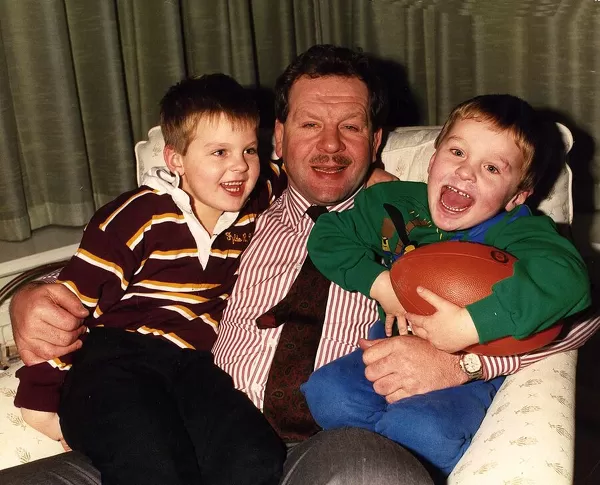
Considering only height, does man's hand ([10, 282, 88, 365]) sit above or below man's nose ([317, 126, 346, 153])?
below

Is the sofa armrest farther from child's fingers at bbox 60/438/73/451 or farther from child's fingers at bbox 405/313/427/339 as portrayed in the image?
child's fingers at bbox 60/438/73/451

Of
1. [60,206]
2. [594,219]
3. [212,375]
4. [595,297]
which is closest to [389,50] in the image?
[594,219]

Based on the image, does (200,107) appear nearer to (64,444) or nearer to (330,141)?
(330,141)

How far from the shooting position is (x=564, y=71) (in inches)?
109

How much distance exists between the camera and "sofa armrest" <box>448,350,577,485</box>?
124 centimetres

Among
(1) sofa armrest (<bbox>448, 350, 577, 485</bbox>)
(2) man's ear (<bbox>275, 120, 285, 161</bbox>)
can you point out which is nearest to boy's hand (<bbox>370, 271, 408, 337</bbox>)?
(1) sofa armrest (<bbox>448, 350, 577, 485</bbox>)

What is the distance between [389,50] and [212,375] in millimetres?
1974

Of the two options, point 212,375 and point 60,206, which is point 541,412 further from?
point 60,206

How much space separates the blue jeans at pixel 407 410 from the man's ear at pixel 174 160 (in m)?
0.61

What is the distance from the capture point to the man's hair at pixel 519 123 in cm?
155

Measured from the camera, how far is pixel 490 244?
156cm

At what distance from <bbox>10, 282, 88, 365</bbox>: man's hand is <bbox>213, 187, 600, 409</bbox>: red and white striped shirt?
352 millimetres

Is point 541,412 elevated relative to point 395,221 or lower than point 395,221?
lower

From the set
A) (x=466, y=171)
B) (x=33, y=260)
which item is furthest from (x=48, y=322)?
(x=33, y=260)
